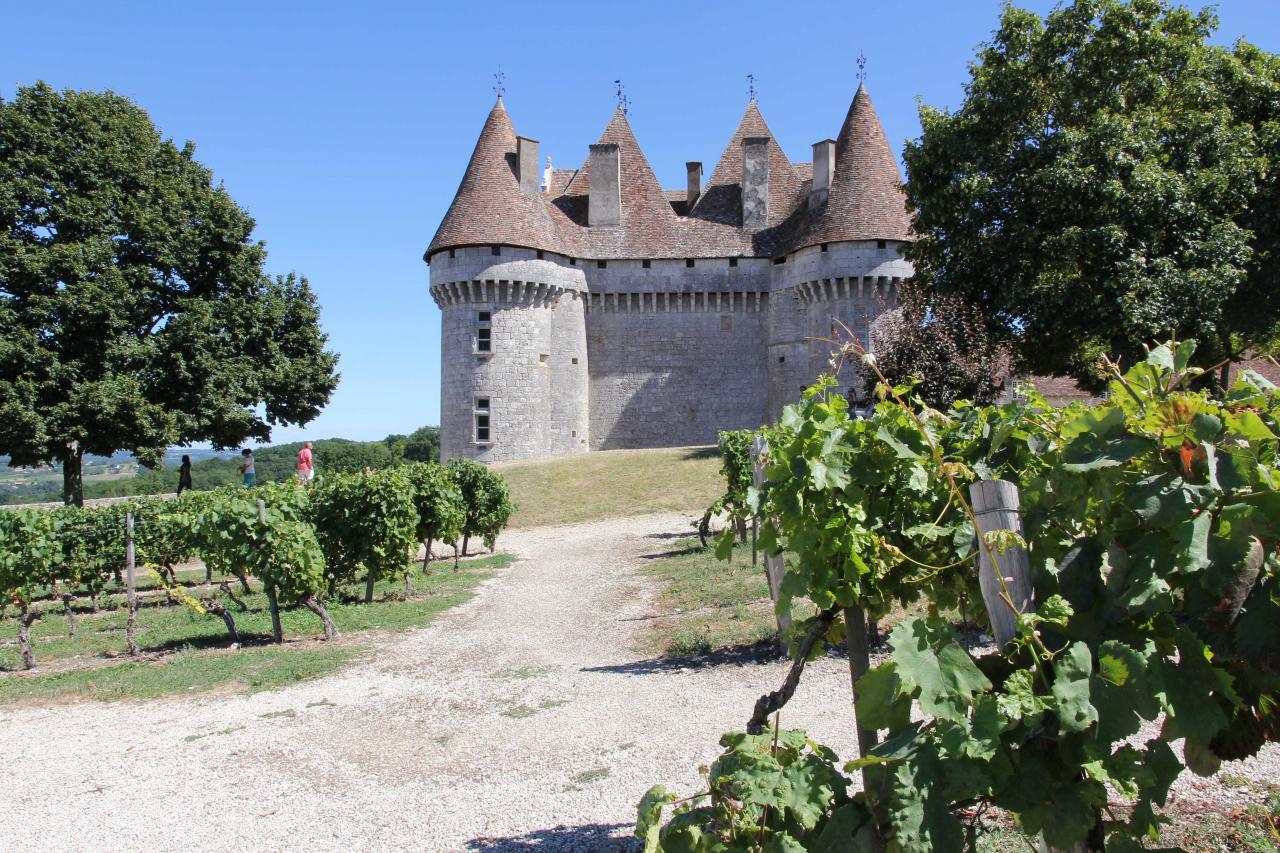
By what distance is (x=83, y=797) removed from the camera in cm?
557

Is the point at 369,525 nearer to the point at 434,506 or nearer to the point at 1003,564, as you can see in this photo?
the point at 434,506

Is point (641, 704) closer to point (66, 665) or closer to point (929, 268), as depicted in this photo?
point (66, 665)

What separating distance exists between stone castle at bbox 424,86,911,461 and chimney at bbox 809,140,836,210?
0.07 metres

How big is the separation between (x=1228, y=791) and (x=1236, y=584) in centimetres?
302

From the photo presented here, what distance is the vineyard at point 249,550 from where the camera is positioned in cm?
1045

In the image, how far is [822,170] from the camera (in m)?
32.2

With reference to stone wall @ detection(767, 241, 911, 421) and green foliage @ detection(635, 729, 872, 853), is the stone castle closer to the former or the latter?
stone wall @ detection(767, 241, 911, 421)

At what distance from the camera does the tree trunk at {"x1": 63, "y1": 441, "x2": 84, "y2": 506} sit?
22734 millimetres

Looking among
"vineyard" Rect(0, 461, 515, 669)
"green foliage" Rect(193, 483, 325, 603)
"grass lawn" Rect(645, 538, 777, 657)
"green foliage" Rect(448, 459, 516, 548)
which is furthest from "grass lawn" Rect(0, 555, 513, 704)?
"grass lawn" Rect(645, 538, 777, 657)

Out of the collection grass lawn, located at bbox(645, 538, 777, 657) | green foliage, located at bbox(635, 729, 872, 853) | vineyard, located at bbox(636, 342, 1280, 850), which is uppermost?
vineyard, located at bbox(636, 342, 1280, 850)

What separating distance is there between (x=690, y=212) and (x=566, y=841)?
33.2 m

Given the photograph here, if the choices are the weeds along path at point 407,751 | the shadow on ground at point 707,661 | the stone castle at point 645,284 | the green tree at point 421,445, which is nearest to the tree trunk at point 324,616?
the weeds along path at point 407,751

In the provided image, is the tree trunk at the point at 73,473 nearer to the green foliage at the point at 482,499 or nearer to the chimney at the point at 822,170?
the green foliage at the point at 482,499

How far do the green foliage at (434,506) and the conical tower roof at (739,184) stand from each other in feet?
73.2
